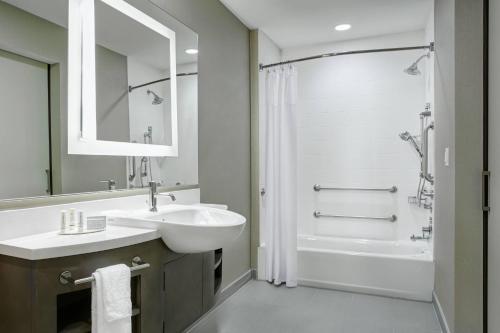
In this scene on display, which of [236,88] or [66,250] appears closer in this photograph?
[66,250]

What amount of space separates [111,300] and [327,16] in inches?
118

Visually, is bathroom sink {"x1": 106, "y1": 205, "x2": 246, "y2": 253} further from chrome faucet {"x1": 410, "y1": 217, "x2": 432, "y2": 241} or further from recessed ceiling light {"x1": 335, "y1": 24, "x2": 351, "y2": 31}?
recessed ceiling light {"x1": 335, "y1": 24, "x2": 351, "y2": 31}

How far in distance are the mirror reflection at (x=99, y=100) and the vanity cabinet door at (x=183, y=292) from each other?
0.59 meters

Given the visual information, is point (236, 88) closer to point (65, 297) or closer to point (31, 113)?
point (31, 113)

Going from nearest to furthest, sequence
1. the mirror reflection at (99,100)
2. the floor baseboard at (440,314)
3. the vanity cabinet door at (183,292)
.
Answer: the mirror reflection at (99,100) < the vanity cabinet door at (183,292) < the floor baseboard at (440,314)

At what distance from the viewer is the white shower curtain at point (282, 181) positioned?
3217mm

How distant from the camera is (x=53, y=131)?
1.51 meters

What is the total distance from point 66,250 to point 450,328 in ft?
7.56

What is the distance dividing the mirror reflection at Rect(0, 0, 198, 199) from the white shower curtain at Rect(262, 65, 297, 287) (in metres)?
1.04

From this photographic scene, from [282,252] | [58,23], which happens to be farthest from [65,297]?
[282,252]

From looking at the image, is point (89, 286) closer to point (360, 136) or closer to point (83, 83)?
point (83, 83)

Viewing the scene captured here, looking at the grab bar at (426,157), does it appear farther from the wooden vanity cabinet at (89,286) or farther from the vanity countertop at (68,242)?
the vanity countertop at (68,242)

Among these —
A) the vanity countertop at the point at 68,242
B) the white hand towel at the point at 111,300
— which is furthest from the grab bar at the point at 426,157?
the white hand towel at the point at 111,300

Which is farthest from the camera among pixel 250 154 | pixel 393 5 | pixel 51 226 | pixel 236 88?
pixel 250 154
